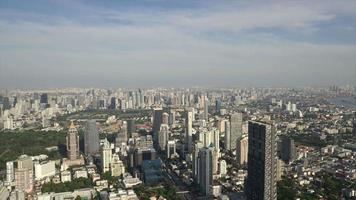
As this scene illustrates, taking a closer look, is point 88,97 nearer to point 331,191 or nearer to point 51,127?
point 51,127

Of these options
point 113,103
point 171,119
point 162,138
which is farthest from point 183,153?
point 113,103

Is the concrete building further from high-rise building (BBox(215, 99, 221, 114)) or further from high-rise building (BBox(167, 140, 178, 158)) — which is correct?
high-rise building (BBox(215, 99, 221, 114))

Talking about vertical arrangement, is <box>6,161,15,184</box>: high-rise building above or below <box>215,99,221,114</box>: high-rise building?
below

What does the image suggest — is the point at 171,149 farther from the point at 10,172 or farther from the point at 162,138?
the point at 10,172

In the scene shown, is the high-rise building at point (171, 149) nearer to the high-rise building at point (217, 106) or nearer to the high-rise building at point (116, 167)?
the high-rise building at point (116, 167)

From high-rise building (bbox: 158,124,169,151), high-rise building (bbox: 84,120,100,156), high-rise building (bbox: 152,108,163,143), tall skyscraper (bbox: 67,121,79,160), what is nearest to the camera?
tall skyscraper (bbox: 67,121,79,160)

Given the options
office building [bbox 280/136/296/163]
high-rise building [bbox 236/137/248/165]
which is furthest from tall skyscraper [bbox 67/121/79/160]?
office building [bbox 280/136/296/163]

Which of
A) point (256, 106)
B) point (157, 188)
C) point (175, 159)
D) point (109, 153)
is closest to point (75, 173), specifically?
point (109, 153)
